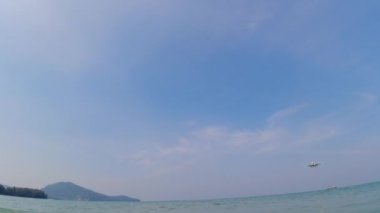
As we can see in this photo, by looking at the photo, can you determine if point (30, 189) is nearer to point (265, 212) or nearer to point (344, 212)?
point (265, 212)

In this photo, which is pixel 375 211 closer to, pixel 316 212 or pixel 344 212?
pixel 344 212

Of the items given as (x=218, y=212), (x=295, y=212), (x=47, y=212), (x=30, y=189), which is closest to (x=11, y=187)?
(x=30, y=189)

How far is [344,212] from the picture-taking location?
21547 millimetres

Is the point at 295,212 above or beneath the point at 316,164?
beneath

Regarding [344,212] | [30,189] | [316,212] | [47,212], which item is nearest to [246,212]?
[316,212]

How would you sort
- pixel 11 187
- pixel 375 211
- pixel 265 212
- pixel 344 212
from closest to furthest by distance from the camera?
pixel 375 211
pixel 344 212
pixel 265 212
pixel 11 187

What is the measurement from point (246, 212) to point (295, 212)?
574 cm

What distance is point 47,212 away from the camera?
30219 mm

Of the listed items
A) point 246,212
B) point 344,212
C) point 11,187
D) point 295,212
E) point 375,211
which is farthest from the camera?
point 11,187

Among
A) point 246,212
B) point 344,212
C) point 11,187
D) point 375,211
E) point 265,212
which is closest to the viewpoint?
point 375,211

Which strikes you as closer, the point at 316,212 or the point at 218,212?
the point at 316,212

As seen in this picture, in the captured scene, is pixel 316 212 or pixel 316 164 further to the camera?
pixel 316 164

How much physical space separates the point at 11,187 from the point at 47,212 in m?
84.3

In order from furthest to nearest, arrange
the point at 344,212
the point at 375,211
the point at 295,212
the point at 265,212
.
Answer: the point at 265,212 → the point at 295,212 → the point at 344,212 → the point at 375,211
